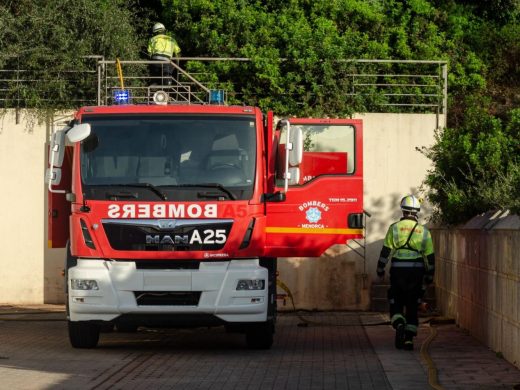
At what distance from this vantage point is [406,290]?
52.3ft

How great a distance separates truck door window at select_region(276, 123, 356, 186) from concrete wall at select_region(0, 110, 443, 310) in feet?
20.9

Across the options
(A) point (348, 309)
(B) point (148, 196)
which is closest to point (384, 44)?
(A) point (348, 309)

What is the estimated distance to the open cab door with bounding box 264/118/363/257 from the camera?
15.6 meters

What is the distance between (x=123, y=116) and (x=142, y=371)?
12.1 feet

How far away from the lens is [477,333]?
54.7ft

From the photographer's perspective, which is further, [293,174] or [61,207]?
[61,207]

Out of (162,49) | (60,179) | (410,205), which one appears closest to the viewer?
(60,179)

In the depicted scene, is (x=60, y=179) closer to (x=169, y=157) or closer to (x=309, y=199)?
(x=169, y=157)

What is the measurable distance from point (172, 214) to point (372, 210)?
9.62 m

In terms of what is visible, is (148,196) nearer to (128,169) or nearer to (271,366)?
(128,169)

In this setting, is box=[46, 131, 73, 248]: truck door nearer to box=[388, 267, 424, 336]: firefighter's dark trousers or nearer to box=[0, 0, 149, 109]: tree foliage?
box=[388, 267, 424, 336]: firefighter's dark trousers

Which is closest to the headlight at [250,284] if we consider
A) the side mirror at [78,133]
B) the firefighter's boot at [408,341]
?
the firefighter's boot at [408,341]

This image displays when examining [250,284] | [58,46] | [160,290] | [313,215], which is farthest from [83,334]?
[58,46]

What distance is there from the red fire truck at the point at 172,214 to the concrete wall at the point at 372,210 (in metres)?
8.06
